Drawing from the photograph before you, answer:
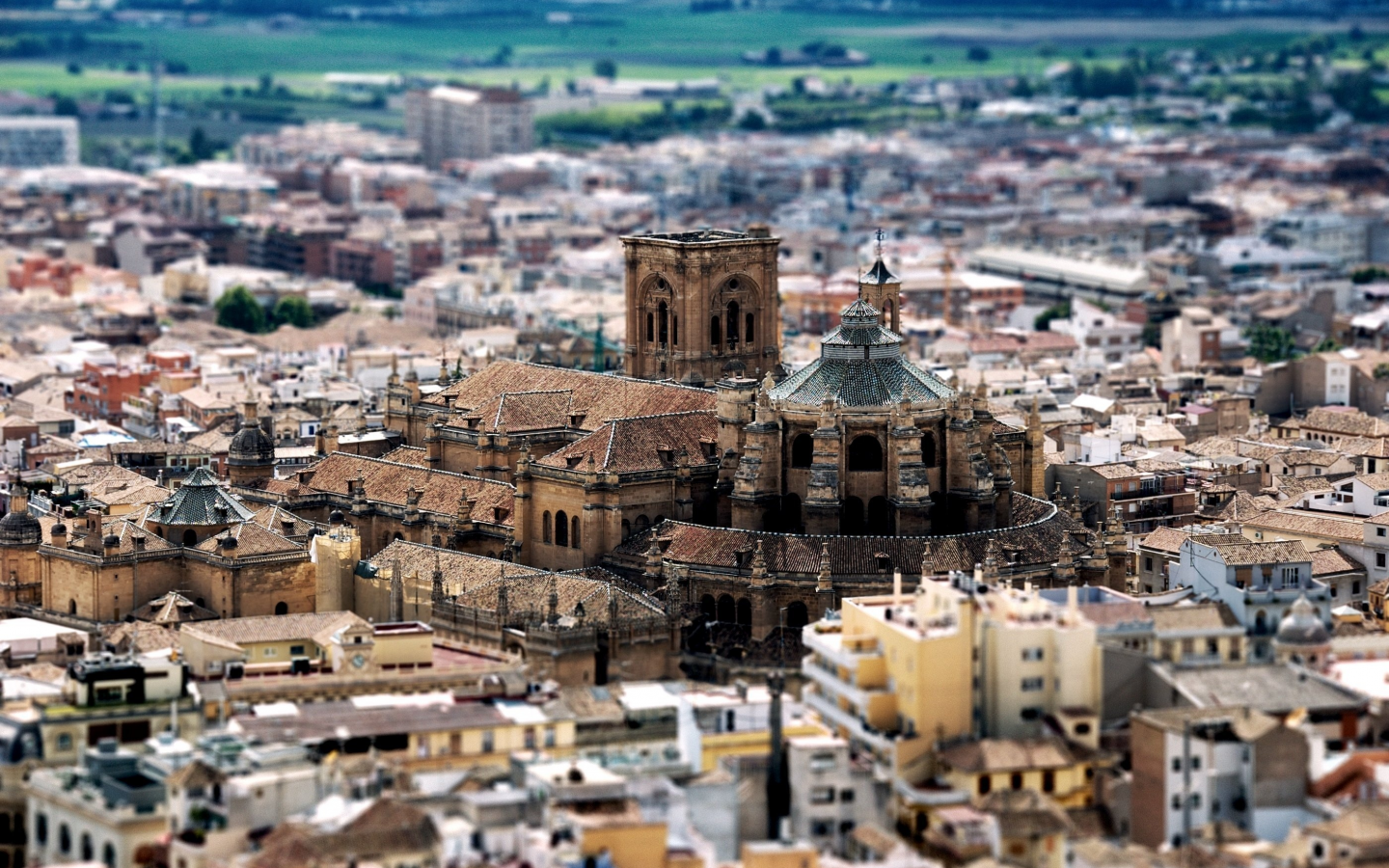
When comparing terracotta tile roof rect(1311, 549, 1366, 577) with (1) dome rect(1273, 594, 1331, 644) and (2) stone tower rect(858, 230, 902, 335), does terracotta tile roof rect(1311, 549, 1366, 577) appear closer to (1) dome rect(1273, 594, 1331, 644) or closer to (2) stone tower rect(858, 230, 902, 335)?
(2) stone tower rect(858, 230, 902, 335)

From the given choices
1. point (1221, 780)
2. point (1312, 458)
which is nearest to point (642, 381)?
point (1312, 458)

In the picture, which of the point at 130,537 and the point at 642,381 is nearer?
the point at 130,537

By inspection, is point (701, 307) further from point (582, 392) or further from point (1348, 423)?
point (1348, 423)

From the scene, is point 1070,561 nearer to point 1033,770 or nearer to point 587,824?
point 1033,770

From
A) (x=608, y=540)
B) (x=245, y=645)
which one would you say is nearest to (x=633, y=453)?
Answer: (x=608, y=540)

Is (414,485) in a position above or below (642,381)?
below

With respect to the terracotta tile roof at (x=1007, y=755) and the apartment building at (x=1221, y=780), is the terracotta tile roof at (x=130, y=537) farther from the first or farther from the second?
the apartment building at (x=1221, y=780)
